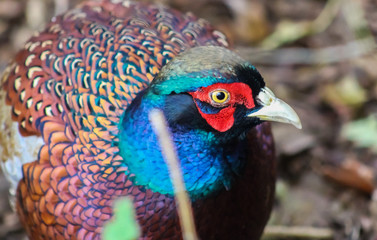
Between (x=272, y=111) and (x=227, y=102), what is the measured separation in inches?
9.6

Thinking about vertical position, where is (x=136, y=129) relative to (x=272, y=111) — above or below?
above

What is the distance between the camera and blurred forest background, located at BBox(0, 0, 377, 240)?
4.81 meters

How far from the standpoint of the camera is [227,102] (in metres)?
2.91

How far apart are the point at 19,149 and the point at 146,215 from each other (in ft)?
3.44

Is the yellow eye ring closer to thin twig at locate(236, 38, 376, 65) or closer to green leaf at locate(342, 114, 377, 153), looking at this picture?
green leaf at locate(342, 114, 377, 153)

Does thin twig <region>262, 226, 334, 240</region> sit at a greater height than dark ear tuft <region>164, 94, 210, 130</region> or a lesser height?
lesser

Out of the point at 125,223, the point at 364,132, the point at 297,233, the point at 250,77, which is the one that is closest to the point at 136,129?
the point at 250,77

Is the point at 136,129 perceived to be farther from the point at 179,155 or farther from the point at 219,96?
the point at 219,96

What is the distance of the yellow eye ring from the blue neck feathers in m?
0.19

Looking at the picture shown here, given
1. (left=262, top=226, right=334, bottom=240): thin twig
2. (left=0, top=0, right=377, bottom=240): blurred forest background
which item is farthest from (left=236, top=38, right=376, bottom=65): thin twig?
(left=262, top=226, right=334, bottom=240): thin twig

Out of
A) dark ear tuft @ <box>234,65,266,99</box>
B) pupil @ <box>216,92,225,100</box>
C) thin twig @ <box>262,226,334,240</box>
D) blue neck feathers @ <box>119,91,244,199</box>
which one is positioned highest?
dark ear tuft @ <box>234,65,266,99</box>

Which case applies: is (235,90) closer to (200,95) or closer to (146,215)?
(200,95)

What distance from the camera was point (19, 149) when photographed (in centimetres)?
372

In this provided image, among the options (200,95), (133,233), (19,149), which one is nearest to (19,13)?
(19,149)
